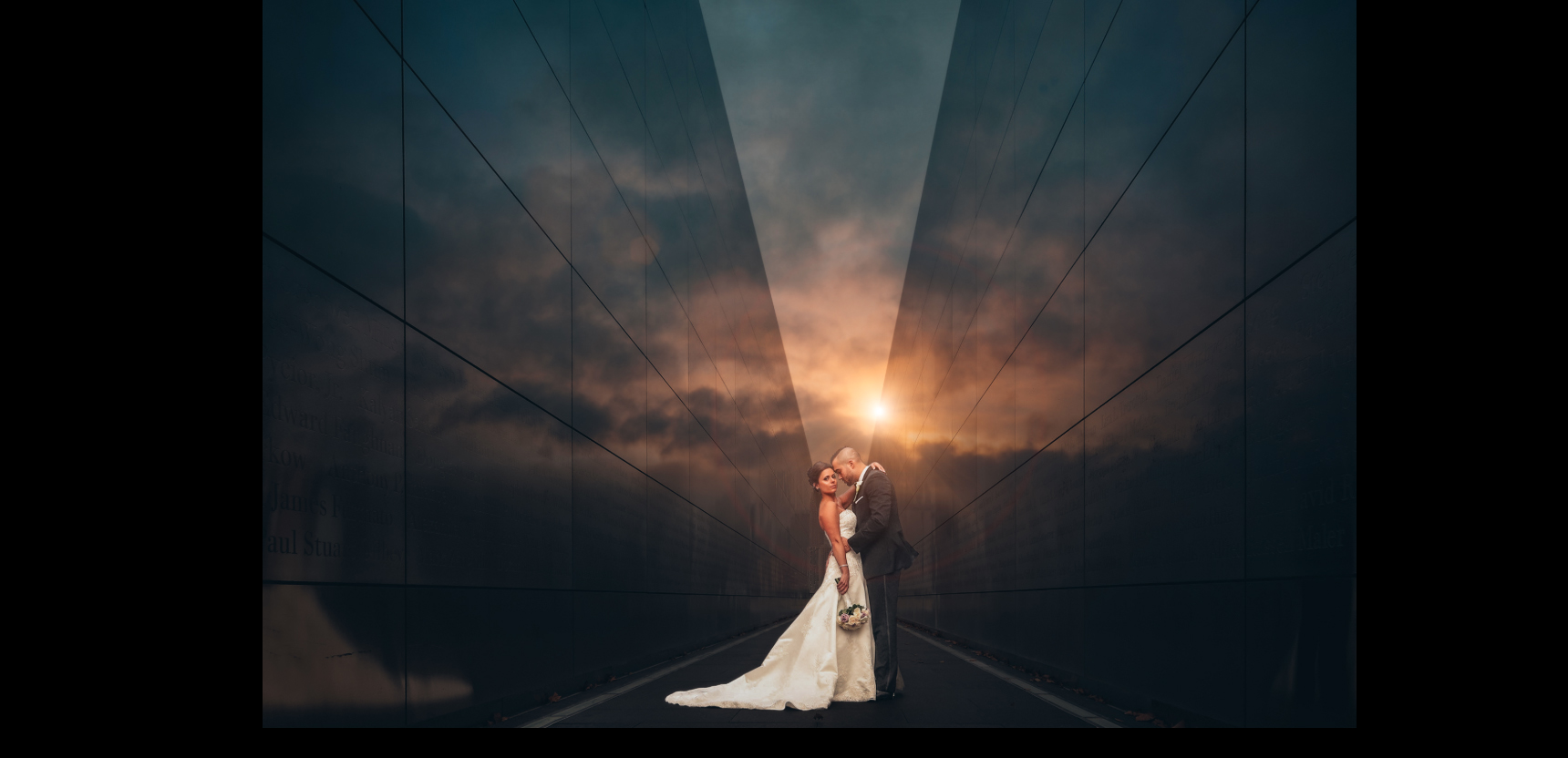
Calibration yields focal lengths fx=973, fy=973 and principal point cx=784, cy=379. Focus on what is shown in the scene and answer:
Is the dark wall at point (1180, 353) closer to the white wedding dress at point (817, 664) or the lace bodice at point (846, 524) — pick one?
the white wedding dress at point (817, 664)

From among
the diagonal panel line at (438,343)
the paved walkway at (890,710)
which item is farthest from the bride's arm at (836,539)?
the diagonal panel line at (438,343)

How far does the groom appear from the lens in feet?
23.2

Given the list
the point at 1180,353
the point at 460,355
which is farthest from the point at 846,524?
the point at 460,355

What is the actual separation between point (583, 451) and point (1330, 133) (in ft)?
20.9

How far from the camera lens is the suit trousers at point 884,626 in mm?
7066

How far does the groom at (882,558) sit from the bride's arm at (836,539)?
102mm

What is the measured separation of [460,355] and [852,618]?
10.5 feet

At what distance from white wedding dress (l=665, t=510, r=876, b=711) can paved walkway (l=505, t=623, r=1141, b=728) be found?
0.16 metres

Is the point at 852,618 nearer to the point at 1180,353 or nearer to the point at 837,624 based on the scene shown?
the point at 837,624
